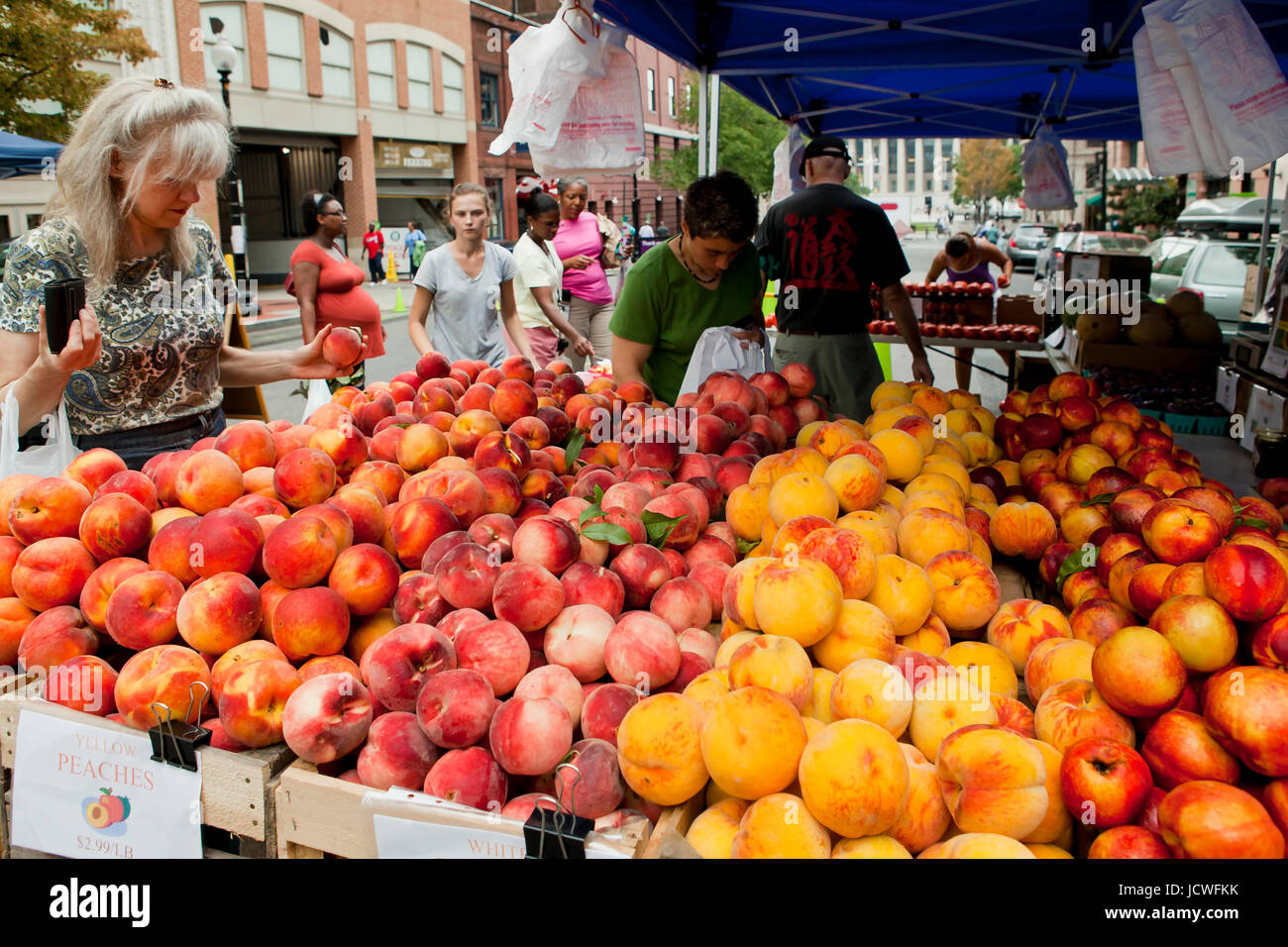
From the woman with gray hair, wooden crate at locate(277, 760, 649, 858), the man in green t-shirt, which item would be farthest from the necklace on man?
wooden crate at locate(277, 760, 649, 858)

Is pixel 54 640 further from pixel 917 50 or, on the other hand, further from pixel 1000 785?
pixel 917 50

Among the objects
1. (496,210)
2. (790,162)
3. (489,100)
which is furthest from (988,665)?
(489,100)

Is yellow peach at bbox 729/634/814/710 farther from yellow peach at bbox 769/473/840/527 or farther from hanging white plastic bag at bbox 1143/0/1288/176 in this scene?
hanging white plastic bag at bbox 1143/0/1288/176

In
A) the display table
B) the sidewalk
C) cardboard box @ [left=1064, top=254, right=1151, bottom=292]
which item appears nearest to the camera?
cardboard box @ [left=1064, top=254, right=1151, bottom=292]

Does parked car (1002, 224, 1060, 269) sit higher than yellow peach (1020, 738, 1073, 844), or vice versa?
parked car (1002, 224, 1060, 269)

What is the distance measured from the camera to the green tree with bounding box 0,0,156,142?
1217 centimetres

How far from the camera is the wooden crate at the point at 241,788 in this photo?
1470 millimetres

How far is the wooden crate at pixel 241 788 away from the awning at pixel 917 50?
410 cm

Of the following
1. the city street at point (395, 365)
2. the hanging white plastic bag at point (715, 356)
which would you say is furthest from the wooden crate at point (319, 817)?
the city street at point (395, 365)

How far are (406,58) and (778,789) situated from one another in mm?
31026

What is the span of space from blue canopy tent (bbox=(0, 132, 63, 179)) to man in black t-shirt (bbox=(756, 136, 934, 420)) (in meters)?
8.94

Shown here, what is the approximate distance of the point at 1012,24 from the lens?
216 inches
